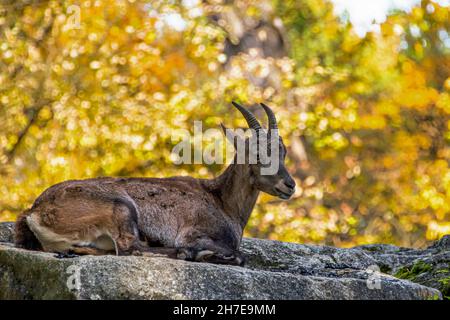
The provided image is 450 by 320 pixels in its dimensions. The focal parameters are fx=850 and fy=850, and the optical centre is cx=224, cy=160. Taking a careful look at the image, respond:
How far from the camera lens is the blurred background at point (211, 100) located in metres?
18.4

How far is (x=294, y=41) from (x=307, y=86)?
367 inches

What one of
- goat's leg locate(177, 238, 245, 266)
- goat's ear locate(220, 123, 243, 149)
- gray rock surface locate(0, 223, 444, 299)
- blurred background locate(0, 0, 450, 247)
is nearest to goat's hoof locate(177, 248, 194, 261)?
goat's leg locate(177, 238, 245, 266)

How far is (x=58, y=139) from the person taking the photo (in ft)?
60.3

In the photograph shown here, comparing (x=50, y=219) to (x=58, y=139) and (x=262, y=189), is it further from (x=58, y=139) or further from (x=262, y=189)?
(x=58, y=139)

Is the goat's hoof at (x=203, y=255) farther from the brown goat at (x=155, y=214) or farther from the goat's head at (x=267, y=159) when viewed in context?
the goat's head at (x=267, y=159)

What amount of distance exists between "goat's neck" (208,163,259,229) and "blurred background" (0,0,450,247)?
7985 millimetres

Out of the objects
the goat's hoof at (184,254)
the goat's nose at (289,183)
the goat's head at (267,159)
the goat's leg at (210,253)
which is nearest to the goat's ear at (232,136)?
the goat's head at (267,159)

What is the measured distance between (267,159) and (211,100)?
9.94 metres

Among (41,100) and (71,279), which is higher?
Answer: (41,100)

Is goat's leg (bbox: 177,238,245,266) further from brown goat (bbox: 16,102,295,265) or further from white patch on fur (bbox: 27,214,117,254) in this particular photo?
white patch on fur (bbox: 27,214,117,254)

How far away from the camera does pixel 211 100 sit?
19.9 meters
